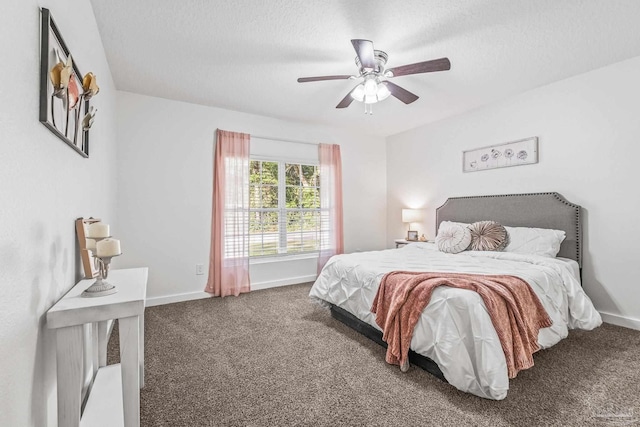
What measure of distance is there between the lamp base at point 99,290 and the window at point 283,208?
2.81 meters

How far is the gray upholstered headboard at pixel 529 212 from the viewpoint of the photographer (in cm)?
304

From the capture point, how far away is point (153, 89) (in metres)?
3.34

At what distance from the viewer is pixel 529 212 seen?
3361 millimetres

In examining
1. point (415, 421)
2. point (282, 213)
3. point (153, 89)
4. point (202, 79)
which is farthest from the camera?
point (282, 213)

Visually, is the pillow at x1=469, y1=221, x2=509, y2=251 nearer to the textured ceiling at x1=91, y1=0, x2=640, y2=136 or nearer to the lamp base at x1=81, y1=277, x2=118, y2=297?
the textured ceiling at x1=91, y1=0, x2=640, y2=136

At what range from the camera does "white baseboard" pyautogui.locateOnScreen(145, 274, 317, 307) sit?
3547 millimetres

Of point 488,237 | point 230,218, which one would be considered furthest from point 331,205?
point 488,237

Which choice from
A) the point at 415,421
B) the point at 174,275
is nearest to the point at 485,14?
the point at 415,421

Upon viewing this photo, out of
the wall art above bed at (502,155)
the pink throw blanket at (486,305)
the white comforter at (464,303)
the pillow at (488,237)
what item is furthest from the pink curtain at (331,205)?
the pink throw blanket at (486,305)

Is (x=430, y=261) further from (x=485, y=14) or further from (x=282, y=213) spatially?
(x=282, y=213)

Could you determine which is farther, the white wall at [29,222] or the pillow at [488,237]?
the pillow at [488,237]

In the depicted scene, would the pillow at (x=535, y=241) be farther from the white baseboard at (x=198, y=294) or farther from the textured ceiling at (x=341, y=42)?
the white baseboard at (x=198, y=294)

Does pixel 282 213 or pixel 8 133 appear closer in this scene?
pixel 8 133

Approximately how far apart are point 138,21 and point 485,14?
8.24 feet
